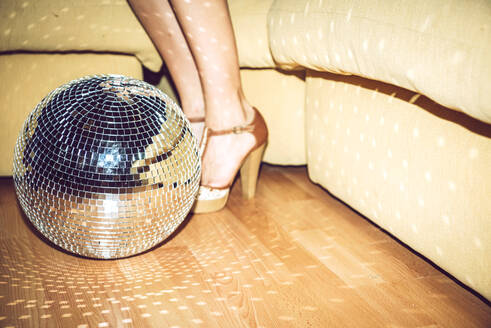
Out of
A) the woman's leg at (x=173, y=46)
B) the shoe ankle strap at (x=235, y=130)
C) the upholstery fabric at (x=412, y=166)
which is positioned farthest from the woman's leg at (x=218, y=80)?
the upholstery fabric at (x=412, y=166)

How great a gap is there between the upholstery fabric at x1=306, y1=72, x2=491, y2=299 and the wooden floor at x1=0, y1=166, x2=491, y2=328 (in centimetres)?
7

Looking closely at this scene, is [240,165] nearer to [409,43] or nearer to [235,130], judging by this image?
[235,130]

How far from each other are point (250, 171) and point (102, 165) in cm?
61

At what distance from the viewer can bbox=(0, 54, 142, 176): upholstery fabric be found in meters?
1.31

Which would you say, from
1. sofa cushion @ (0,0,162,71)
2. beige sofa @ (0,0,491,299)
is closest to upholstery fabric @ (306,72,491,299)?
beige sofa @ (0,0,491,299)

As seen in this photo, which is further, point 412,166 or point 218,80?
point 218,80

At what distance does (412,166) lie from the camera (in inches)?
34.9

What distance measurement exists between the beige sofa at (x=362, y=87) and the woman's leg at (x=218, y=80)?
15 cm

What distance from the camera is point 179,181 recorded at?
2.72 feet

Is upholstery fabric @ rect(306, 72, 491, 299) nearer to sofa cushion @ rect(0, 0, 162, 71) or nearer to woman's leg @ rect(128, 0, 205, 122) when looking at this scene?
woman's leg @ rect(128, 0, 205, 122)

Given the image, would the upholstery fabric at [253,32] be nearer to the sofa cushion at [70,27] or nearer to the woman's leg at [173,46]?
the woman's leg at [173,46]

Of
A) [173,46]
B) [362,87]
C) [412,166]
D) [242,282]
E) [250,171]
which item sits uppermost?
[173,46]

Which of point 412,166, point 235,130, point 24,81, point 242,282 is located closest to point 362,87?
point 412,166

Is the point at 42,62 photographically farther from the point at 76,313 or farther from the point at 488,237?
the point at 488,237
